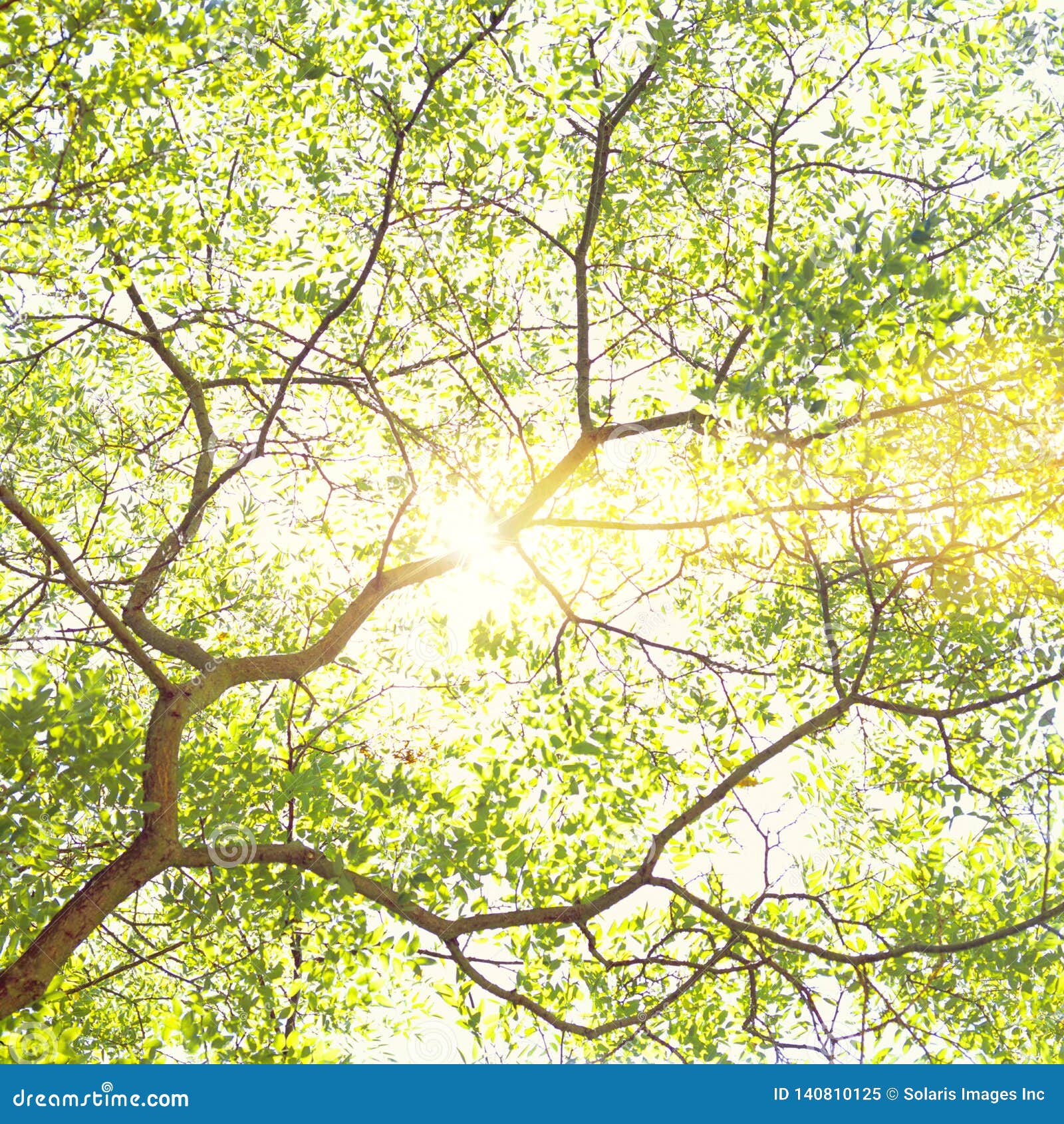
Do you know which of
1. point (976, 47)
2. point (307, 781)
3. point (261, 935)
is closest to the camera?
point (307, 781)

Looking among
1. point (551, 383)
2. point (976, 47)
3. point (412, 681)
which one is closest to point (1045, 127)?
point (976, 47)

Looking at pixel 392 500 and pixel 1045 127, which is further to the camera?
pixel 392 500

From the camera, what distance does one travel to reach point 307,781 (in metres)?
6.12

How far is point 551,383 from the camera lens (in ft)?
31.9

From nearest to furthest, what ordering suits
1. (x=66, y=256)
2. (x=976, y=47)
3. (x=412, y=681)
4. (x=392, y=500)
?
(x=976, y=47), (x=412, y=681), (x=66, y=256), (x=392, y=500)

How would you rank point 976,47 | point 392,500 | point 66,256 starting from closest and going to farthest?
point 976,47 → point 66,256 → point 392,500
